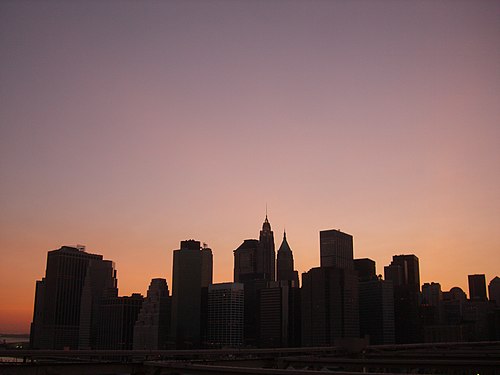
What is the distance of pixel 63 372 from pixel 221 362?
30276 millimetres

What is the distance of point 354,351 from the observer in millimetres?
144250

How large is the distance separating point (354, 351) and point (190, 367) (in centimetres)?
7767

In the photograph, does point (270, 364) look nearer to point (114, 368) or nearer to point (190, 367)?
point (114, 368)

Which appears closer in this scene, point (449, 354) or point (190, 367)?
point (190, 367)

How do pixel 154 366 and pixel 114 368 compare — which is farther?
pixel 114 368

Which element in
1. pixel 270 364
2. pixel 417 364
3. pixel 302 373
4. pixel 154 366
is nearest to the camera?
pixel 302 373

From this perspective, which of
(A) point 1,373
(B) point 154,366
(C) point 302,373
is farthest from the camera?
(A) point 1,373

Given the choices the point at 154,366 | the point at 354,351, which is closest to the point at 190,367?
the point at 154,366

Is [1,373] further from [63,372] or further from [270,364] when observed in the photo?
[270,364]

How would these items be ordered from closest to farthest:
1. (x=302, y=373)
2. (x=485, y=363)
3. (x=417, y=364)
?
1. (x=302, y=373)
2. (x=485, y=363)
3. (x=417, y=364)

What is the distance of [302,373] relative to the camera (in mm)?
62531

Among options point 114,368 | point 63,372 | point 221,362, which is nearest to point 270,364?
point 221,362

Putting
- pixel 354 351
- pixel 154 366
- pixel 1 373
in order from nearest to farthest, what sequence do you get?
pixel 154 366 < pixel 1 373 < pixel 354 351

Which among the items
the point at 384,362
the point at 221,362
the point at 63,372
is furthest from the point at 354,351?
the point at 63,372
